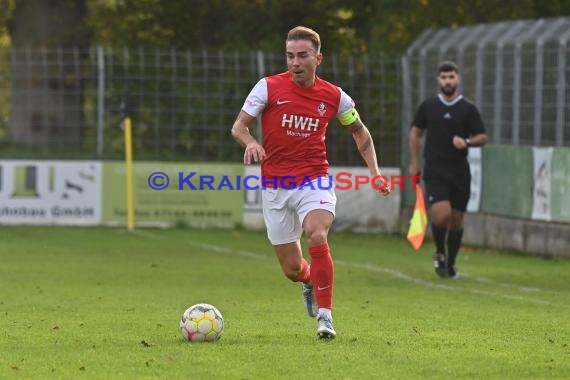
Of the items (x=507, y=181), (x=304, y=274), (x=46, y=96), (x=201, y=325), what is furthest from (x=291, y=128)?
(x=46, y=96)

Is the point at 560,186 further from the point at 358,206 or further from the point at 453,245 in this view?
the point at 358,206

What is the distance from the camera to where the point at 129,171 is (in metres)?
23.2

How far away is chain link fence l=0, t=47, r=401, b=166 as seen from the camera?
24.2 meters

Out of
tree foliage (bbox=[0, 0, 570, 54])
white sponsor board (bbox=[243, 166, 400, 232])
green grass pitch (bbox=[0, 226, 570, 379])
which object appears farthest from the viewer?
tree foliage (bbox=[0, 0, 570, 54])

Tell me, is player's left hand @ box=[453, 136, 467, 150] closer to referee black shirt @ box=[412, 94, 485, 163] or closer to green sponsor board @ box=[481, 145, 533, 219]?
referee black shirt @ box=[412, 94, 485, 163]

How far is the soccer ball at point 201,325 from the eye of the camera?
376 inches

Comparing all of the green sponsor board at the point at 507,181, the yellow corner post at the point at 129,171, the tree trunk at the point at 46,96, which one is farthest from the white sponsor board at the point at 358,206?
the tree trunk at the point at 46,96

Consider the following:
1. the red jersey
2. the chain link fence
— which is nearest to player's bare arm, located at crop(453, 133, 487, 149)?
the red jersey

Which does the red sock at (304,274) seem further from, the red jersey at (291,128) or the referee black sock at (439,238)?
the referee black sock at (439,238)

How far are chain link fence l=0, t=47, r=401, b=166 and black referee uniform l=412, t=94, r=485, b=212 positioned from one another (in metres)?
8.38

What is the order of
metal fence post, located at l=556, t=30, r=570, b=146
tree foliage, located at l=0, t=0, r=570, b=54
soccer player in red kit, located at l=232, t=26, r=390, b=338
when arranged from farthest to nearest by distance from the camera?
tree foliage, located at l=0, t=0, r=570, b=54
metal fence post, located at l=556, t=30, r=570, b=146
soccer player in red kit, located at l=232, t=26, r=390, b=338

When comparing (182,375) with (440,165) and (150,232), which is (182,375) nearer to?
(440,165)

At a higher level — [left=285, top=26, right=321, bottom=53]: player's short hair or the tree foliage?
the tree foliage

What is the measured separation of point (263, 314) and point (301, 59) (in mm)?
2501
